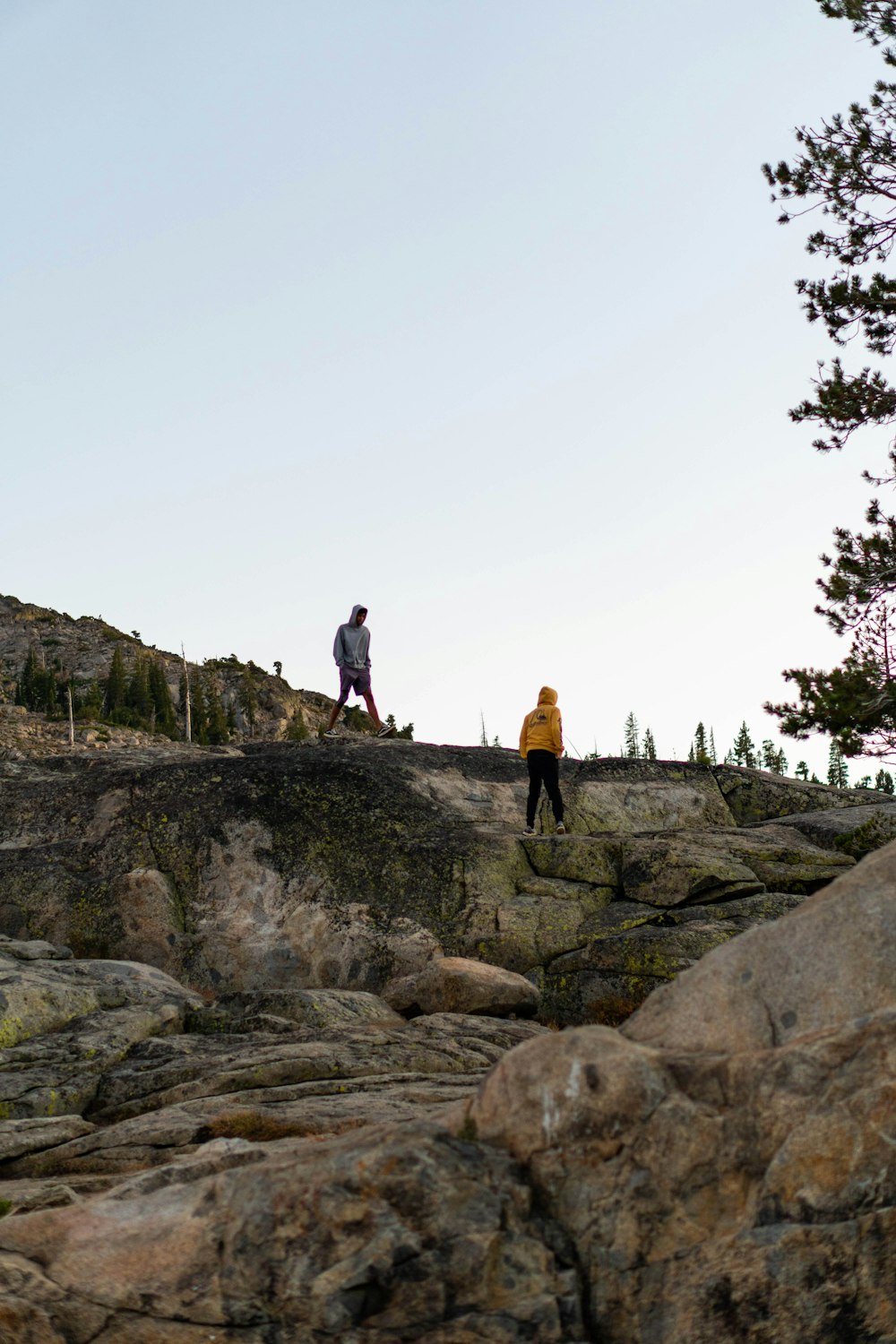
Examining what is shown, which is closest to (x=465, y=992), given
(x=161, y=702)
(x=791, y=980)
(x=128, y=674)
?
(x=791, y=980)

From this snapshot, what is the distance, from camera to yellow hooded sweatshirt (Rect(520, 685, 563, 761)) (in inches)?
801

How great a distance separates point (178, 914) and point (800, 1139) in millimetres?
14009

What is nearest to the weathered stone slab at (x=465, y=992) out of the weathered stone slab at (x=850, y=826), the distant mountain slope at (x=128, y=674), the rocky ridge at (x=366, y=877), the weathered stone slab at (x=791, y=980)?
the rocky ridge at (x=366, y=877)

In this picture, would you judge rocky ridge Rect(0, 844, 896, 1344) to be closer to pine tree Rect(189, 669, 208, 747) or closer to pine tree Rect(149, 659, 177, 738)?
pine tree Rect(189, 669, 208, 747)

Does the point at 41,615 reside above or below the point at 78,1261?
above

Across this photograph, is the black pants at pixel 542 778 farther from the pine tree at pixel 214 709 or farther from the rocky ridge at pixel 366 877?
the pine tree at pixel 214 709

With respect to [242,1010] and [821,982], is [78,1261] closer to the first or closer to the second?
[821,982]

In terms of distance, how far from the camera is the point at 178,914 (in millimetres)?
18672

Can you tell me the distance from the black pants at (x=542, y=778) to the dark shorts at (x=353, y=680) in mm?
5585

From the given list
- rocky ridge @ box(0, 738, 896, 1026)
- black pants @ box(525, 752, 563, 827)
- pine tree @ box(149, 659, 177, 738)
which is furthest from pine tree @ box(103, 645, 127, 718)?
black pants @ box(525, 752, 563, 827)

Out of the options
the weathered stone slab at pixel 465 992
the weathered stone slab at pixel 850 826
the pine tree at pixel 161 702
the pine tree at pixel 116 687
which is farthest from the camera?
the pine tree at pixel 116 687

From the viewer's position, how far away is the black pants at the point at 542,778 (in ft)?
67.1

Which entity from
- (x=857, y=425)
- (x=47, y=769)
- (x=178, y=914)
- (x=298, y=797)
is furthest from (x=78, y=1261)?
(x=47, y=769)

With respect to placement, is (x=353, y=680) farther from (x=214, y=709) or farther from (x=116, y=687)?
(x=116, y=687)
